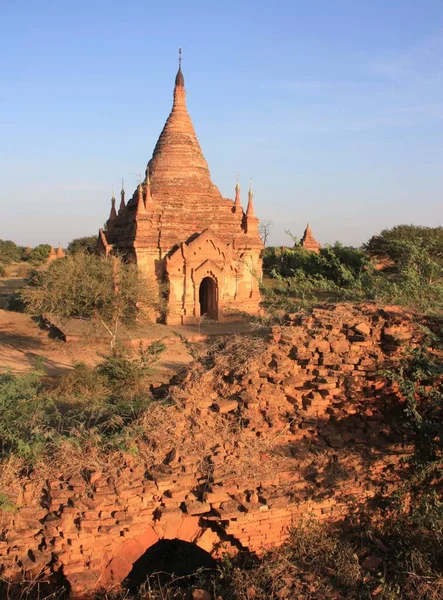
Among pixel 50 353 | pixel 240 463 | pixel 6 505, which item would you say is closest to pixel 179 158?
pixel 50 353

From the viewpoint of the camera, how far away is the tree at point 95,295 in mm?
14977

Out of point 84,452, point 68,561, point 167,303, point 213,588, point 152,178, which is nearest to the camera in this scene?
point 68,561

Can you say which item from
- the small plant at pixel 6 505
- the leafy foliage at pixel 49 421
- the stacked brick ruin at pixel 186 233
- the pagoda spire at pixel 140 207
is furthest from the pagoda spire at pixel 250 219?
the small plant at pixel 6 505

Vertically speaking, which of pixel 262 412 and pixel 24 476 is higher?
pixel 262 412

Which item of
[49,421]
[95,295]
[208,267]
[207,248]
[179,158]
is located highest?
[179,158]

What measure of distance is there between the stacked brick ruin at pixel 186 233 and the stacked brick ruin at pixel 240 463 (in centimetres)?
1238

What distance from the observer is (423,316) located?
21.5 feet

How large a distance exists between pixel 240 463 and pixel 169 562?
5.72 feet

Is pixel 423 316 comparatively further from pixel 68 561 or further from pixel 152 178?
pixel 152 178

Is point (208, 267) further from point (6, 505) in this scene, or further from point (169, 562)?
point (6, 505)

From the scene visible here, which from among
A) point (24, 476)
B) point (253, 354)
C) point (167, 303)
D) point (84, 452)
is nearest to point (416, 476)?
point (253, 354)

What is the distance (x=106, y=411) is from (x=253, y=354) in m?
2.04

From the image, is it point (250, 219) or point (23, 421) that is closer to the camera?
point (23, 421)

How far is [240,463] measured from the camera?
5320 millimetres
